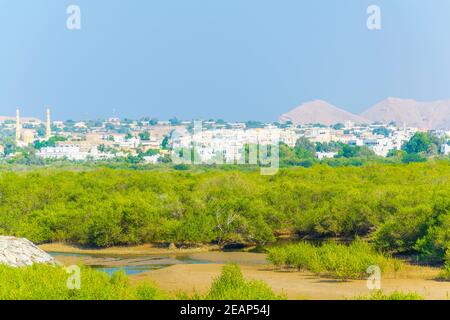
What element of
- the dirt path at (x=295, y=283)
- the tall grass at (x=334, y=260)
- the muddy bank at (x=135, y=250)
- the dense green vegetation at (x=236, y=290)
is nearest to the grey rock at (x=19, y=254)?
the dirt path at (x=295, y=283)

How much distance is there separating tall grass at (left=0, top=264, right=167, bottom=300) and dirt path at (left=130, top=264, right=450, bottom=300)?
9.67 ft

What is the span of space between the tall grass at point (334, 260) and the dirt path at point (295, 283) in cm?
41

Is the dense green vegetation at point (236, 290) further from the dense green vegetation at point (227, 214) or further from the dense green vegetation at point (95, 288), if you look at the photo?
the dense green vegetation at point (227, 214)

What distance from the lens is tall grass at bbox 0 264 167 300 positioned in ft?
62.6

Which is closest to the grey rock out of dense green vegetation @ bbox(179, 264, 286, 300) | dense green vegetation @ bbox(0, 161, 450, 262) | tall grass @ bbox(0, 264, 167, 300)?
tall grass @ bbox(0, 264, 167, 300)

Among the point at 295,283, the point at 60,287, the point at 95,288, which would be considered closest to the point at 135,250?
the point at 295,283

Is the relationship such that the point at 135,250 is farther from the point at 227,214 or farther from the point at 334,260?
the point at 334,260

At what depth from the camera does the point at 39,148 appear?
167m

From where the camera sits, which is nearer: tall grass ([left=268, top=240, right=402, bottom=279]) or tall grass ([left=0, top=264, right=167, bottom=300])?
tall grass ([left=0, top=264, right=167, bottom=300])

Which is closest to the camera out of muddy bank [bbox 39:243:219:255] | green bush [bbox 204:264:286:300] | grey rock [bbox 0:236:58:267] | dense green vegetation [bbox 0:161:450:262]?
green bush [bbox 204:264:286:300]

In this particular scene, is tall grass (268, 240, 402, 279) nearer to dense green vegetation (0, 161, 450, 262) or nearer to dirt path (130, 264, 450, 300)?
dirt path (130, 264, 450, 300)

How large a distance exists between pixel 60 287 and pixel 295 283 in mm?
8460

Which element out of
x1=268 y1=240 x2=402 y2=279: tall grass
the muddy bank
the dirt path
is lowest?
the muddy bank
